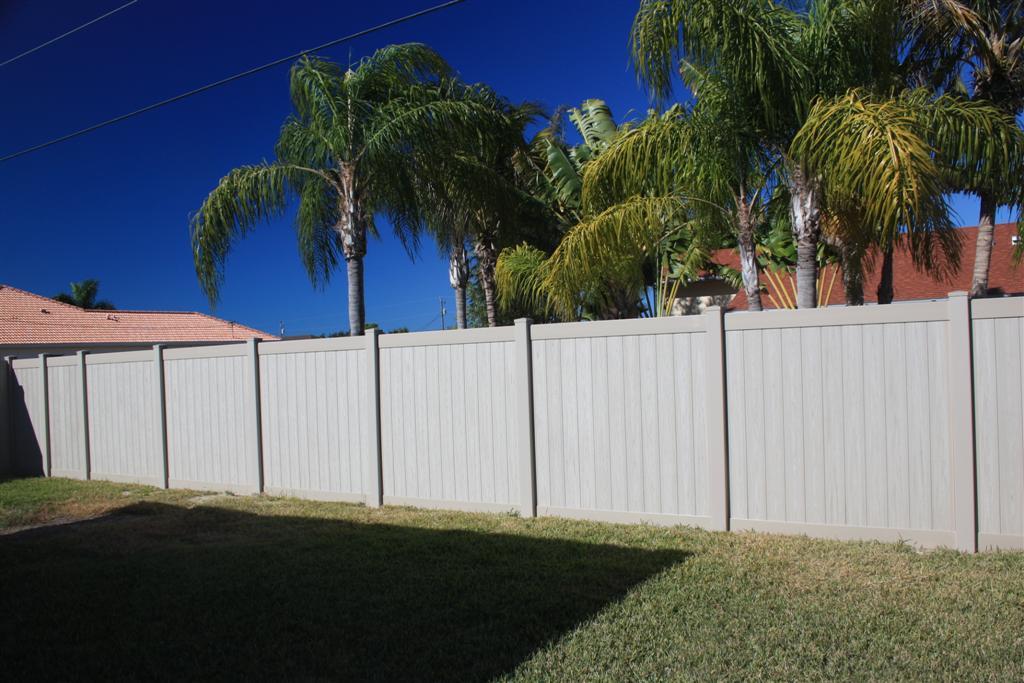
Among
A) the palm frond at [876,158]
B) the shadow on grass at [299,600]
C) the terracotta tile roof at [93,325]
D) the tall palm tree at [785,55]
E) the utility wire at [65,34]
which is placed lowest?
the shadow on grass at [299,600]

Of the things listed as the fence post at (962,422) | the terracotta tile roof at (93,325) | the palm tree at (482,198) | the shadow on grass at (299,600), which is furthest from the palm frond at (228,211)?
the terracotta tile roof at (93,325)

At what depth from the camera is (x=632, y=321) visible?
6855 mm

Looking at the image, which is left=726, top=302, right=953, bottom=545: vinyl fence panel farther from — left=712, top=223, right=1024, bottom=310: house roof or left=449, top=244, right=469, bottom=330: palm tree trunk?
left=712, top=223, right=1024, bottom=310: house roof

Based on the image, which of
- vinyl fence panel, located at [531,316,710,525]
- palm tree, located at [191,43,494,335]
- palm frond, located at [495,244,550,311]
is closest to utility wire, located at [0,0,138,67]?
palm tree, located at [191,43,494,335]

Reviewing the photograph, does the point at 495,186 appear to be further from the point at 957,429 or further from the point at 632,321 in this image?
the point at 957,429

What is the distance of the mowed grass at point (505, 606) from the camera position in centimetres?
403

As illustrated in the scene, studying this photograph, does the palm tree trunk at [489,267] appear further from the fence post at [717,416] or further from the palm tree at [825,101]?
the fence post at [717,416]

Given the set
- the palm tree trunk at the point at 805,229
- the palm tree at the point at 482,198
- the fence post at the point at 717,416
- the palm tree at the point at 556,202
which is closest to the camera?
the fence post at the point at 717,416

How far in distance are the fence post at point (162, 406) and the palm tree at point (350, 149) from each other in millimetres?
1062

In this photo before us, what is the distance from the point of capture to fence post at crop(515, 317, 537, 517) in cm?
739

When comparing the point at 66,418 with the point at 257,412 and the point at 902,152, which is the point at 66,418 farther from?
the point at 902,152

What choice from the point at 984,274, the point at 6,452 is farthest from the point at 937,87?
the point at 6,452

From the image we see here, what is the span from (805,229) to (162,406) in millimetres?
8220

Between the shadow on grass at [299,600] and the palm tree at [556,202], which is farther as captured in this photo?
the palm tree at [556,202]
